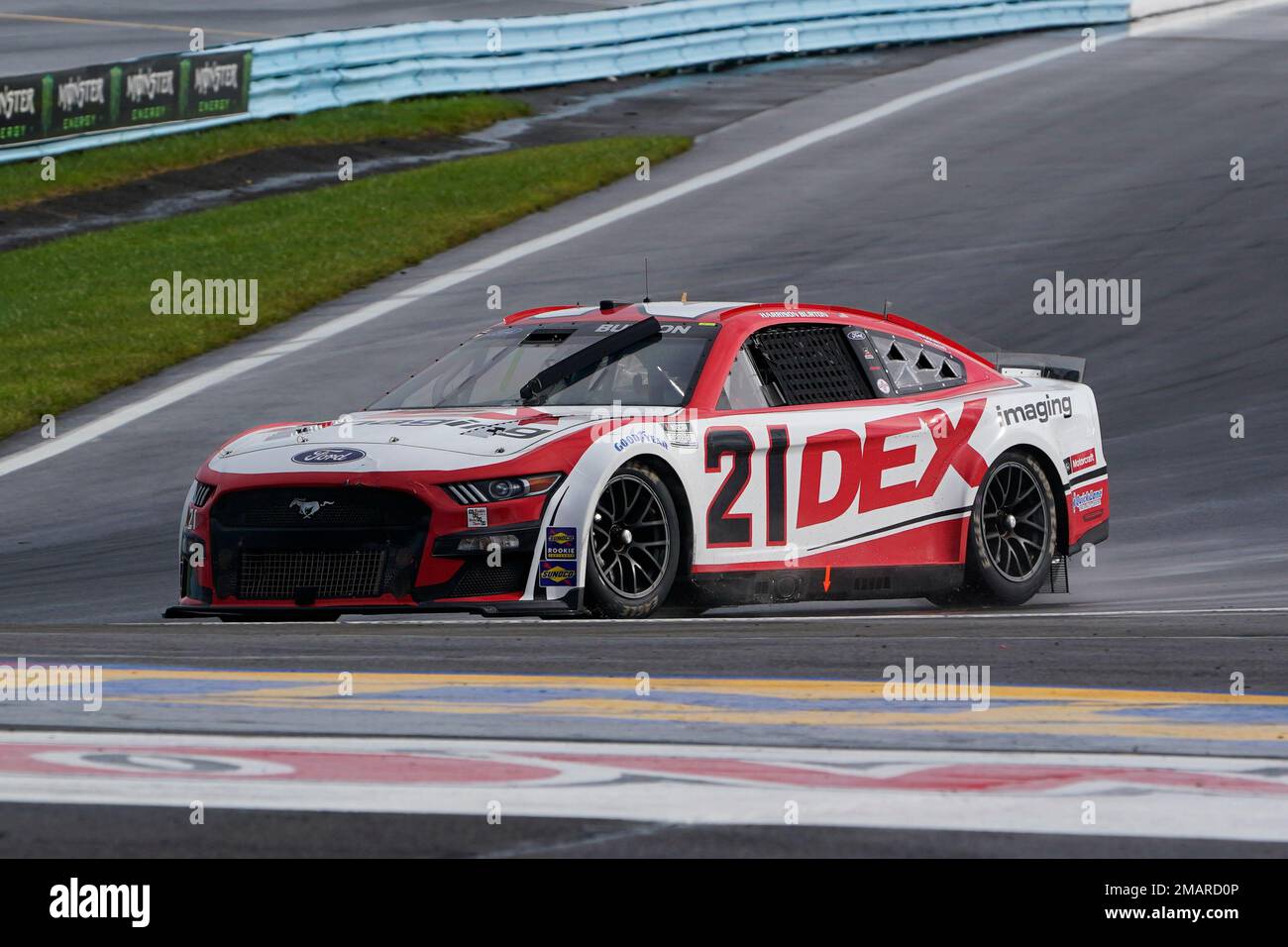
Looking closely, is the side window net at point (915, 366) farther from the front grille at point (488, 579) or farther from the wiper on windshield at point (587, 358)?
the front grille at point (488, 579)

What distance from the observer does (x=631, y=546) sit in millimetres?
8641

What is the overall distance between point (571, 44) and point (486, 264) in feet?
36.8

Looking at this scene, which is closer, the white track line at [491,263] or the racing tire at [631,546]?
the racing tire at [631,546]

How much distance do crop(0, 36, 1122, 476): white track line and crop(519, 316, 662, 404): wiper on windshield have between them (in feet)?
21.1

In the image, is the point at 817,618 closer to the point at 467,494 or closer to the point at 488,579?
the point at 488,579

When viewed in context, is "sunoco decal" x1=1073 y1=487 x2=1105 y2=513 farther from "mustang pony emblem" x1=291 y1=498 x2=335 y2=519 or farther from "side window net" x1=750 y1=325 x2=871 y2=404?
"mustang pony emblem" x1=291 y1=498 x2=335 y2=519

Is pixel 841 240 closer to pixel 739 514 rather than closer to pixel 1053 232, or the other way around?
pixel 1053 232

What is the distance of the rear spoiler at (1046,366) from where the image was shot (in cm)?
1091

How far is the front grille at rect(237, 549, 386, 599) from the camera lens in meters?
8.48

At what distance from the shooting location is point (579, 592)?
839cm

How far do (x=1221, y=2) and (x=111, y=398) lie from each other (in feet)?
87.0

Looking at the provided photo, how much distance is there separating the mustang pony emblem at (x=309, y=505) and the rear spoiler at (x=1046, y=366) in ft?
12.5

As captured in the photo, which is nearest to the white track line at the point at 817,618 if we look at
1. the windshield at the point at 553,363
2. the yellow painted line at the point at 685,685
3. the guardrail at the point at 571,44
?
the windshield at the point at 553,363

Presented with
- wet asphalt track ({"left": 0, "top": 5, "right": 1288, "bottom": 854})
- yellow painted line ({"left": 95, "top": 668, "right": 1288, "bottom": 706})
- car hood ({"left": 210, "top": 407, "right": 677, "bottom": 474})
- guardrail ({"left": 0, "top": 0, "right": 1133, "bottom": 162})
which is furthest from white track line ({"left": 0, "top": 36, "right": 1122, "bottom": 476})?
yellow painted line ({"left": 95, "top": 668, "right": 1288, "bottom": 706})
